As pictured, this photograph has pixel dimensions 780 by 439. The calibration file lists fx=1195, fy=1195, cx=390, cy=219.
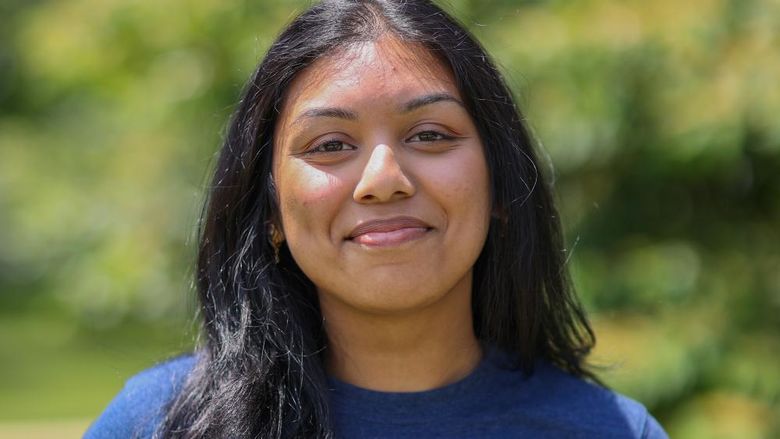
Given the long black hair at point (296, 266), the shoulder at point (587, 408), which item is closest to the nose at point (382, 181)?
the long black hair at point (296, 266)

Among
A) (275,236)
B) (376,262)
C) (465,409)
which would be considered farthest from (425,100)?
(465,409)

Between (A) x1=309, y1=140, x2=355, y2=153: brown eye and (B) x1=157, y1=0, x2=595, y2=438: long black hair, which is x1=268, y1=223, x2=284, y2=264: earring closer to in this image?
(B) x1=157, y1=0, x2=595, y2=438: long black hair

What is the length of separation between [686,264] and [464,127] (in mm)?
1906

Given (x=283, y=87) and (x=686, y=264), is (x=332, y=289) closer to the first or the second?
(x=283, y=87)

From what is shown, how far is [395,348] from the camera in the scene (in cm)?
212

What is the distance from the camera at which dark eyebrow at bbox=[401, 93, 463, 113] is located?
6.54ft

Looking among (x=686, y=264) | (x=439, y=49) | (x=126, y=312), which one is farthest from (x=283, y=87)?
(x=126, y=312)

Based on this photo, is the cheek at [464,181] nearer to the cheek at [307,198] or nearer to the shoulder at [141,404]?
the cheek at [307,198]

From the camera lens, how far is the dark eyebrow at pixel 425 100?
1.99 m

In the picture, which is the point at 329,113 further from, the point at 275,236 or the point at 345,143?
the point at 275,236

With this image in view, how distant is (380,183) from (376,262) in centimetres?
13

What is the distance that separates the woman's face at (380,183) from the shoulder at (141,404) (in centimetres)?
34

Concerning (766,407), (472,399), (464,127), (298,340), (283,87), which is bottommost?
(766,407)

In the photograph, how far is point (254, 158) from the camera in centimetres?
214
